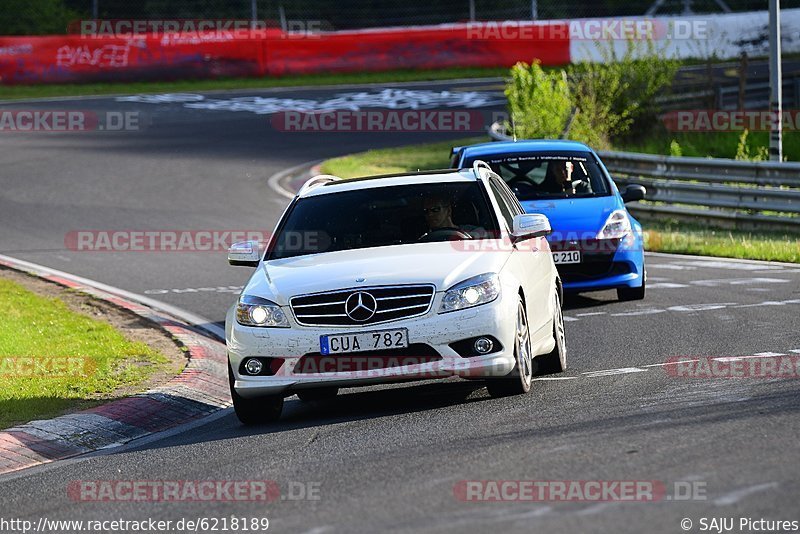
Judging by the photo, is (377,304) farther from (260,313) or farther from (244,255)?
(244,255)

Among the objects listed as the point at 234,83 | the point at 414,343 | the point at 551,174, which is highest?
the point at 414,343

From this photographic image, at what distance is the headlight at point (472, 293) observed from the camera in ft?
29.1

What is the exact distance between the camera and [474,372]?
880 centimetres

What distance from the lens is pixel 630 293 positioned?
14.5 m

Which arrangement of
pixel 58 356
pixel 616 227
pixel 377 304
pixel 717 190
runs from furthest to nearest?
pixel 717 190 → pixel 616 227 → pixel 58 356 → pixel 377 304

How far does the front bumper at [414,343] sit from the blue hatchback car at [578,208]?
518cm

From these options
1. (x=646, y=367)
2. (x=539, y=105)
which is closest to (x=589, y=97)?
(x=539, y=105)

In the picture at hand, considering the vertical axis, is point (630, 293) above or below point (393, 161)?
above

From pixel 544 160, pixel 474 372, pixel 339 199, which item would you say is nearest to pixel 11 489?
pixel 474 372

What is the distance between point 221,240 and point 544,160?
6.70 meters

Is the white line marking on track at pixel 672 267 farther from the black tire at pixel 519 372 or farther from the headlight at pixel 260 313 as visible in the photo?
the headlight at pixel 260 313

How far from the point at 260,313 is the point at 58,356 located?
11.7 ft

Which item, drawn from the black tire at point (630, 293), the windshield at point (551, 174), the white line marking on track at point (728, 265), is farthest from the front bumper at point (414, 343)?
the white line marking on track at point (728, 265)

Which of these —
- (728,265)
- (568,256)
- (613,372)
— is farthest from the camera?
(728,265)
